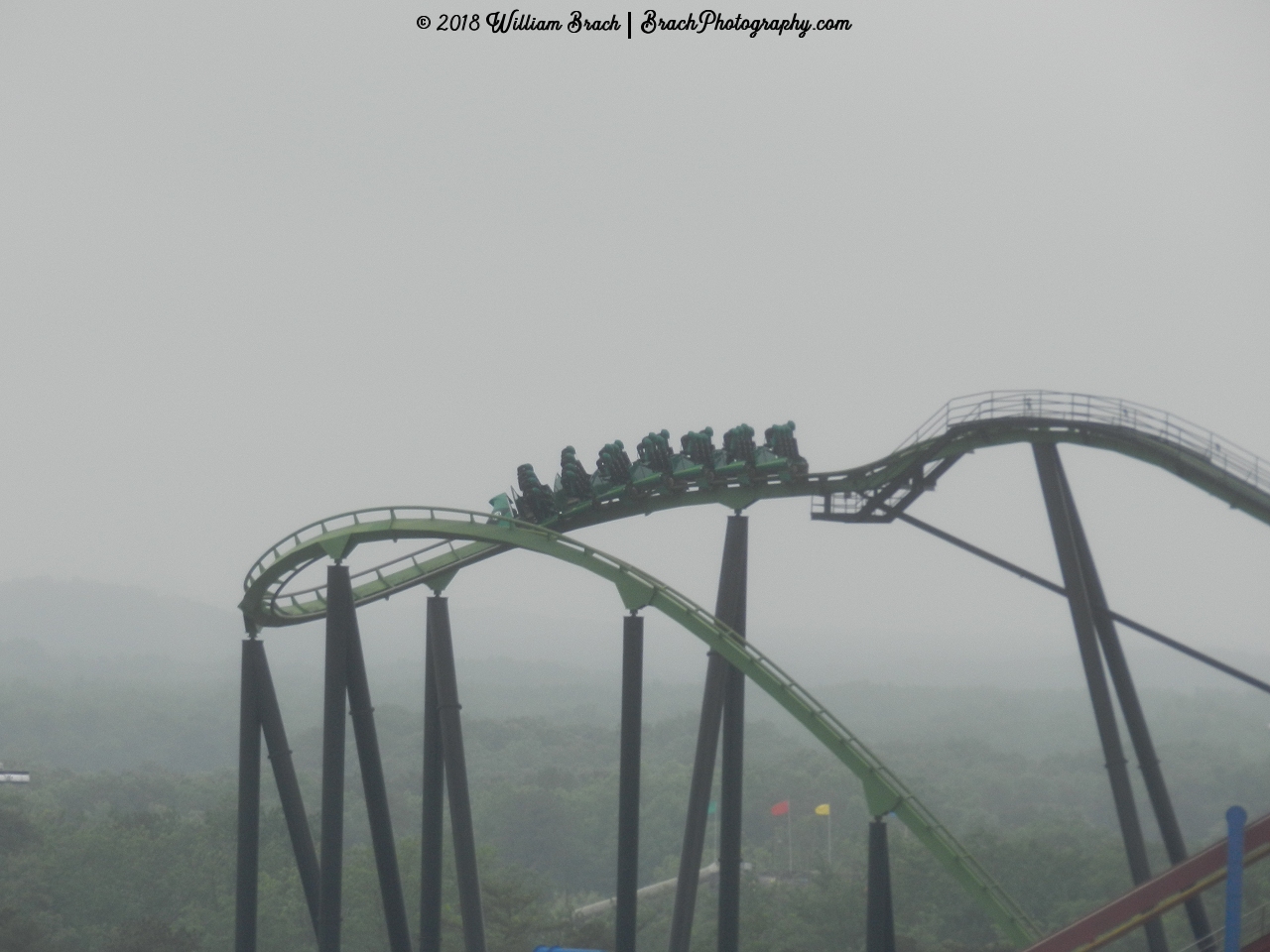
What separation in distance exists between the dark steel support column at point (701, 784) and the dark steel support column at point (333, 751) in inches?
183

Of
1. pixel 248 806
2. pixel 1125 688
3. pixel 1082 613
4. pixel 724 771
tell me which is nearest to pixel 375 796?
pixel 248 806

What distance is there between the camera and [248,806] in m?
18.7

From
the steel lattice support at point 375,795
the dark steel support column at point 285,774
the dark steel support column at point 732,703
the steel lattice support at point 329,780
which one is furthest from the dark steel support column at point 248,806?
the dark steel support column at point 732,703

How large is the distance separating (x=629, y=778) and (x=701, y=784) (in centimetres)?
184

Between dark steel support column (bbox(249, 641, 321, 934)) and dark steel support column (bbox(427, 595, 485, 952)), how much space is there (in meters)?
2.19

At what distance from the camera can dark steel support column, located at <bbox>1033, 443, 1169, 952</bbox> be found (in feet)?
58.1

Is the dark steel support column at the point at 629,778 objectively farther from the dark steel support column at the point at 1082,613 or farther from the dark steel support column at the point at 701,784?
the dark steel support column at the point at 1082,613

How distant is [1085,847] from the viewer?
60.8 meters

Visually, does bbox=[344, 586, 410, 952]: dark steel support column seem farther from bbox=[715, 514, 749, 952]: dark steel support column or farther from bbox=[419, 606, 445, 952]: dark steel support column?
bbox=[715, 514, 749, 952]: dark steel support column

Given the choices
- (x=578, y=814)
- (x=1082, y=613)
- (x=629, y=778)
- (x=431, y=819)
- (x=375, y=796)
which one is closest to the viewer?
(x=629, y=778)

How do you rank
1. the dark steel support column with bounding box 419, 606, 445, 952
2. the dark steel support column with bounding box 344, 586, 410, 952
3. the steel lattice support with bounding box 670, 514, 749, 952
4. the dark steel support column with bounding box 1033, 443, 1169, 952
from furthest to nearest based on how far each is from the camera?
the dark steel support column with bounding box 419, 606, 445, 952 → the dark steel support column with bounding box 344, 586, 410, 952 → the steel lattice support with bounding box 670, 514, 749, 952 → the dark steel support column with bounding box 1033, 443, 1169, 952

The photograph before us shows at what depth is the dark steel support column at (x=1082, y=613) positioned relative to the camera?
17.7 meters

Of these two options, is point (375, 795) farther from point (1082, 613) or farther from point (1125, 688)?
point (1125, 688)

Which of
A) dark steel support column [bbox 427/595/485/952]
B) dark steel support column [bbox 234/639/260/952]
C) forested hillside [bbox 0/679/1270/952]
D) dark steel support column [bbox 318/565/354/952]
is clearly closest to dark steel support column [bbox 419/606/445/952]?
dark steel support column [bbox 427/595/485/952]
